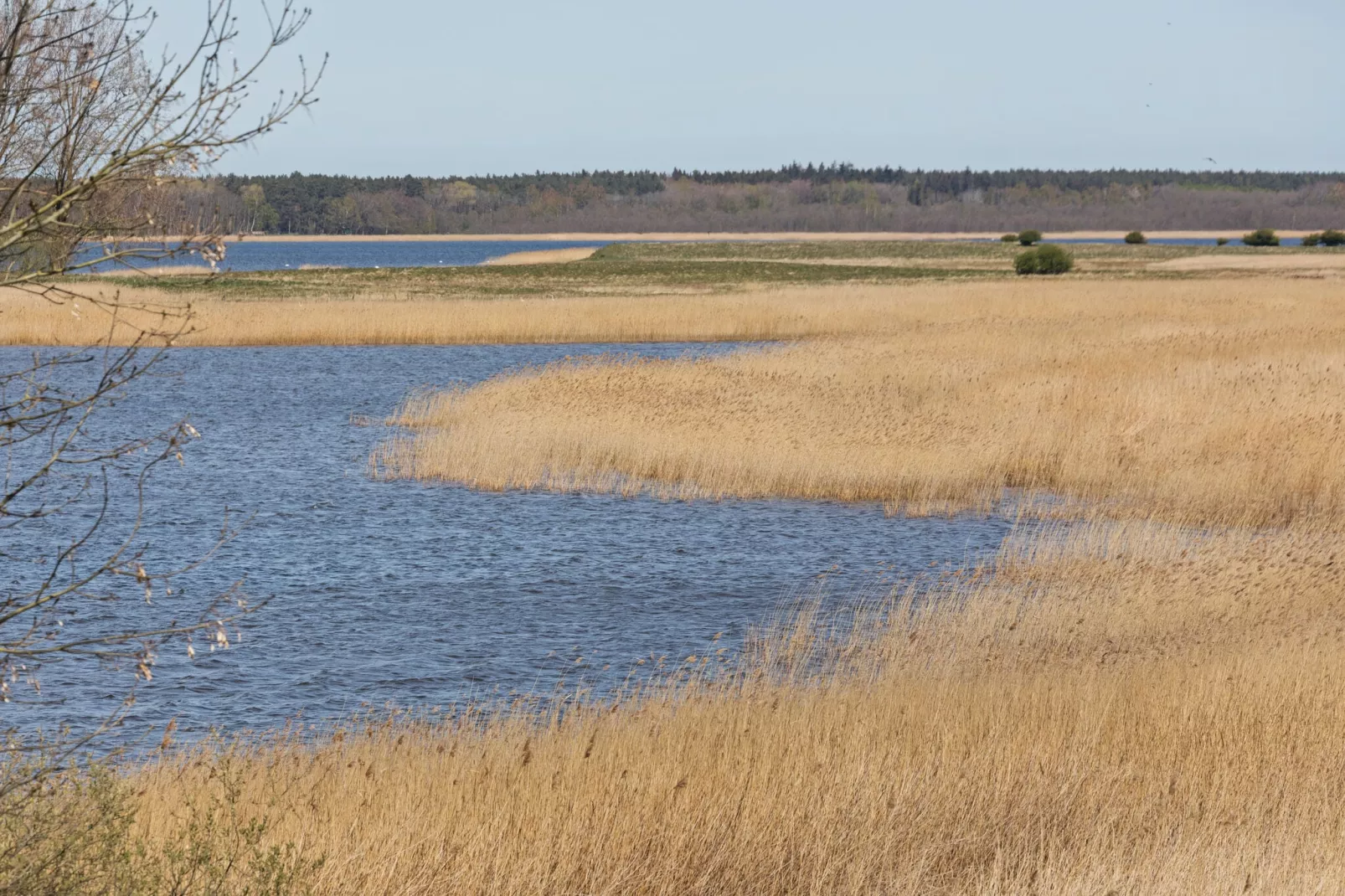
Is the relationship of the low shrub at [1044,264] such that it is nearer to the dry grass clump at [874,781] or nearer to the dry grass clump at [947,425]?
the dry grass clump at [947,425]

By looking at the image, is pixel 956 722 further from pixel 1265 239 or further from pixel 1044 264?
pixel 1265 239

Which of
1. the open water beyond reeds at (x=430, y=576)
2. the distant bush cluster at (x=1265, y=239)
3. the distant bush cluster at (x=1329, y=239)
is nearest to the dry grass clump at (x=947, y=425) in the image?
the open water beyond reeds at (x=430, y=576)

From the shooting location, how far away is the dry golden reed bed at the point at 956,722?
740 centimetres

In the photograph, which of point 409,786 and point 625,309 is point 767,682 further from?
point 625,309

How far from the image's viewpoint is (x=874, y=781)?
8.43m

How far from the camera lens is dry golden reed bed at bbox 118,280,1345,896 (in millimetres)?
7402

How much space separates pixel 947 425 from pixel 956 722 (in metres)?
15.1

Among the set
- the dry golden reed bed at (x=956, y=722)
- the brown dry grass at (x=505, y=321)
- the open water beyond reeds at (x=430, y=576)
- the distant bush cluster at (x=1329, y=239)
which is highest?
the distant bush cluster at (x=1329, y=239)

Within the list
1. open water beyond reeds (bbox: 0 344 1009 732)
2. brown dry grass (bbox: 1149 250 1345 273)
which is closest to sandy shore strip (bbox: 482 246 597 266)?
brown dry grass (bbox: 1149 250 1345 273)

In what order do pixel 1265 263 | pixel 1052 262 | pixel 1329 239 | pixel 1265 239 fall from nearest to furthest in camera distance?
pixel 1265 263, pixel 1052 262, pixel 1329 239, pixel 1265 239

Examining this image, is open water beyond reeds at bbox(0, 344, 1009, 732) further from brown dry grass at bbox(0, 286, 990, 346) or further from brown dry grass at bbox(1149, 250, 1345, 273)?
brown dry grass at bbox(1149, 250, 1345, 273)

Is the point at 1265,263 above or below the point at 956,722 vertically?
above

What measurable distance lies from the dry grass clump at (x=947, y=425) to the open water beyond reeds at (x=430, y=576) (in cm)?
127

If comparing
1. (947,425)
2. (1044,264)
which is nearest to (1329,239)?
(1044,264)
